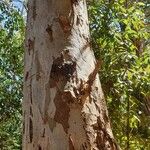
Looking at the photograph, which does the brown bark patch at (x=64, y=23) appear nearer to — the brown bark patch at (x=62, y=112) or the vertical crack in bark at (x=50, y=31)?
the vertical crack in bark at (x=50, y=31)

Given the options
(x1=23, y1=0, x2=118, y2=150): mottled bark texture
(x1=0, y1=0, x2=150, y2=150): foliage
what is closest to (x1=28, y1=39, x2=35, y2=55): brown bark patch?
(x1=23, y1=0, x2=118, y2=150): mottled bark texture

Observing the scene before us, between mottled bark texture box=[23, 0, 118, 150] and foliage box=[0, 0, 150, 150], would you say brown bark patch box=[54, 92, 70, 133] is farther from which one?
foliage box=[0, 0, 150, 150]

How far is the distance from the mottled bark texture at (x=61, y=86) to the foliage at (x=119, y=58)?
1.69 m

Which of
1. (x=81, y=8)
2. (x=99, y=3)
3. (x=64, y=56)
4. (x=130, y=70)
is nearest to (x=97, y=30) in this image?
(x=99, y=3)

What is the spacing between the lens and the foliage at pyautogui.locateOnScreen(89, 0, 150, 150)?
10.8 ft

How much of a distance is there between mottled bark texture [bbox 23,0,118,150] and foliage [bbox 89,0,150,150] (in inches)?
66.6

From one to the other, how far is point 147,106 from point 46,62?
4.30 m

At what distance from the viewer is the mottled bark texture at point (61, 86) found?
131cm

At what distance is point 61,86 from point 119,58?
1.98 meters

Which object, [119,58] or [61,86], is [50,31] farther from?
[119,58]

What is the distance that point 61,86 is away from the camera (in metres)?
1.36

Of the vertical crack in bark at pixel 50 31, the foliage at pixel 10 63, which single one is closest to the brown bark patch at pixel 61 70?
the vertical crack in bark at pixel 50 31

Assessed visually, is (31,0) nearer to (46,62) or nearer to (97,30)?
(46,62)

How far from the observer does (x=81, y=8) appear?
5.42 feet
